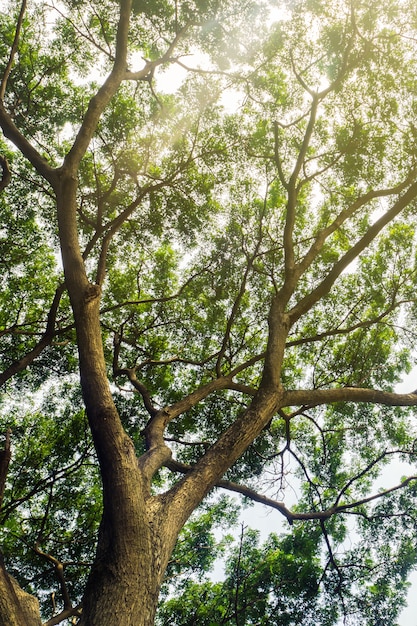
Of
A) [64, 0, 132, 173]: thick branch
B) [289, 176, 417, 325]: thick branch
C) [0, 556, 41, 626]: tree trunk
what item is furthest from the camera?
[289, 176, 417, 325]: thick branch

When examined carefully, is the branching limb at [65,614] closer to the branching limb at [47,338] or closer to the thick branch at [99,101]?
the branching limb at [47,338]

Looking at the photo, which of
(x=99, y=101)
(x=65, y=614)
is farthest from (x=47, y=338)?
(x=65, y=614)

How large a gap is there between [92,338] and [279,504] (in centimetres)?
383

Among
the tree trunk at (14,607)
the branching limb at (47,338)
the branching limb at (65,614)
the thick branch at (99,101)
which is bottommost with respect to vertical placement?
the tree trunk at (14,607)

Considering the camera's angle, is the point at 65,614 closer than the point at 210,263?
Yes

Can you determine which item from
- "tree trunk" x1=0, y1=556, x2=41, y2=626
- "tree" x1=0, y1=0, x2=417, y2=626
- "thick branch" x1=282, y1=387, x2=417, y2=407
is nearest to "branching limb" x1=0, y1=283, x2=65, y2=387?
"tree" x1=0, y1=0, x2=417, y2=626

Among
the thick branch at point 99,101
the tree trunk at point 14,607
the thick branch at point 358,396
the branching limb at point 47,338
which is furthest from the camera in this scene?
the branching limb at point 47,338

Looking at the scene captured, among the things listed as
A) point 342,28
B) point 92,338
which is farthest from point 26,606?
point 342,28

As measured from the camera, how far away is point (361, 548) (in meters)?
9.28

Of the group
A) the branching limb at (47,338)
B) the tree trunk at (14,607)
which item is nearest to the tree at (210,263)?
the branching limb at (47,338)

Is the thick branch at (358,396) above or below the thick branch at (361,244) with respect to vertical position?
below

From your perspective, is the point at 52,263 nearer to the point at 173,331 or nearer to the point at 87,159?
the point at 87,159

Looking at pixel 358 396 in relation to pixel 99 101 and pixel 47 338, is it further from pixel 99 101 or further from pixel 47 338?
pixel 99 101

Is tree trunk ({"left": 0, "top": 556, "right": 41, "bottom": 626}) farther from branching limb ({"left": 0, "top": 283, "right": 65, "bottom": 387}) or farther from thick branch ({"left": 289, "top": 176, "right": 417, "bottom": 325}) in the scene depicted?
thick branch ({"left": 289, "top": 176, "right": 417, "bottom": 325})
